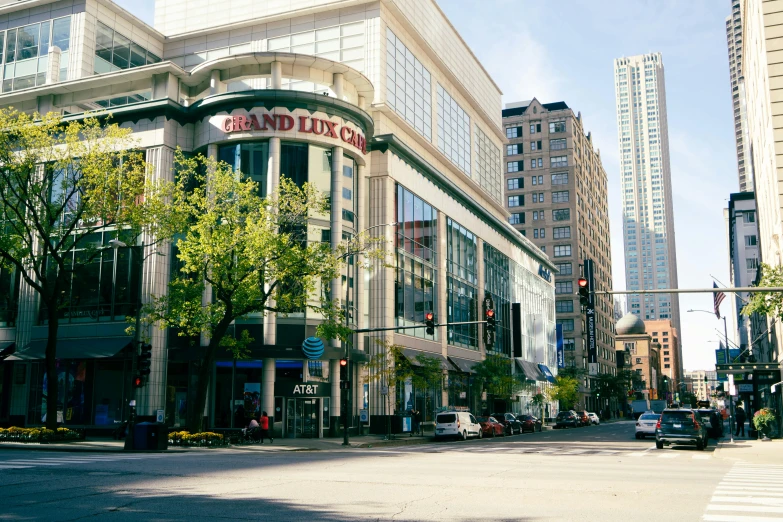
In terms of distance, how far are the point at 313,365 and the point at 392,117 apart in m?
19.0

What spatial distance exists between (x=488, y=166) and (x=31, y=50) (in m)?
42.0

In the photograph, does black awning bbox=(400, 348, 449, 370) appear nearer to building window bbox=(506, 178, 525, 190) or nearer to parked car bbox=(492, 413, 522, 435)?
parked car bbox=(492, 413, 522, 435)

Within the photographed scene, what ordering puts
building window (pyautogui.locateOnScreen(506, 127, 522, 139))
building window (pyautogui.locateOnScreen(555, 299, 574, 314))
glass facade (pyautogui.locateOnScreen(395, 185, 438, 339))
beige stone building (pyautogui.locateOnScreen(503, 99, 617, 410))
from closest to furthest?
glass facade (pyautogui.locateOnScreen(395, 185, 438, 339)) → building window (pyautogui.locateOnScreen(555, 299, 574, 314)) → beige stone building (pyautogui.locateOnScreen(503, 99, 617, 410)) → building window (pyautogui.locateOnScreen(506, 127, 522, 139))

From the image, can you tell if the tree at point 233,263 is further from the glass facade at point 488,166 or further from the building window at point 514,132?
the building window at point 514,132

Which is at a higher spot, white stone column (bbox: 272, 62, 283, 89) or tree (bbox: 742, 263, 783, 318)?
white stone column (bbox: 272, 62, 283, 89)

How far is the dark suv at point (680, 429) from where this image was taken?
3139 centimetres

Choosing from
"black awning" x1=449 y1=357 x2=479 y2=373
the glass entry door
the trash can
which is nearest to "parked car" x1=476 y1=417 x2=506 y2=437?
"black awning" x1=449 y1=357 x2=479 y2=373

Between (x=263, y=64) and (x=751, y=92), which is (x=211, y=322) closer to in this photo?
(x=263, y=64)

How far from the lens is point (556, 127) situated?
125 meters

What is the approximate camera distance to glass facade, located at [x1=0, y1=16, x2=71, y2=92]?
159 ft

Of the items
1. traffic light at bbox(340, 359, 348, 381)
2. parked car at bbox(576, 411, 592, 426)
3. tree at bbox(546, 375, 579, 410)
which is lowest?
parked car at bbox(576, 411, 592, 426)

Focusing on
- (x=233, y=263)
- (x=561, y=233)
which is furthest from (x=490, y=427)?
(x=561, y=233)

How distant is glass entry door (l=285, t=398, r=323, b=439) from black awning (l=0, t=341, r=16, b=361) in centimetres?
1729

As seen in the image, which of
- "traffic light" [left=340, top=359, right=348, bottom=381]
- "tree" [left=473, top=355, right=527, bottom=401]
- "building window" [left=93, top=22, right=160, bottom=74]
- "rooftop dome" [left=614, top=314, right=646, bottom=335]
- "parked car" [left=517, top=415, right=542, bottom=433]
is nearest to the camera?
"traffic light" [left=340, top=359, right=348, bottom=381]
